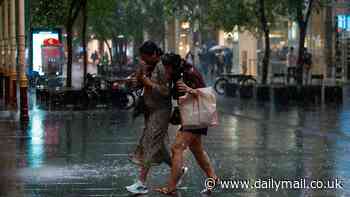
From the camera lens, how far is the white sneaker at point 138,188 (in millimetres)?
10497

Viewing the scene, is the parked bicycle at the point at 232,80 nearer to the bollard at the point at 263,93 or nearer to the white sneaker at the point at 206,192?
the bollard at the point at 263,93

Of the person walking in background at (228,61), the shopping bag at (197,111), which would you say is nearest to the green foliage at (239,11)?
the person walking in background at (228,61)

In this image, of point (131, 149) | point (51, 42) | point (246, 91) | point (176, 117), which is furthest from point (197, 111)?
point (51, 42)

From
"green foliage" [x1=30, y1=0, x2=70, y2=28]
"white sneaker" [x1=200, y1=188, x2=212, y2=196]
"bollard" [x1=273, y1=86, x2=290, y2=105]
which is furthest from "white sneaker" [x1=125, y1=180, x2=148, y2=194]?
"green foliage" [x1=30, y1=0, x2=70, y2=28]

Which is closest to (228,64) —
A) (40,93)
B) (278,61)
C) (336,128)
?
(278,61)

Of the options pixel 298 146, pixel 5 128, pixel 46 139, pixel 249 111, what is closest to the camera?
pixel 298 146

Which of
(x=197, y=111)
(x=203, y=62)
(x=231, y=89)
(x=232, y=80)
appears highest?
(x=197, y=111)

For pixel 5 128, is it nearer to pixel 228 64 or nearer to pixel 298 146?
pixel 298 146

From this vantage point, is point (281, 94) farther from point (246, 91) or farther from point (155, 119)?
point (155, 119)

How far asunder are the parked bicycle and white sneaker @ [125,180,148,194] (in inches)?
870

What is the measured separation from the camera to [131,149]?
15.2 m

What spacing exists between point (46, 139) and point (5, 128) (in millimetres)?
2589

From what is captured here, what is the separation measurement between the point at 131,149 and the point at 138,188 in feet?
15.2

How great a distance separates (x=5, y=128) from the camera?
19203 millimetres
